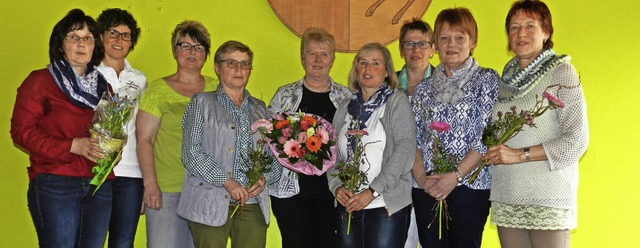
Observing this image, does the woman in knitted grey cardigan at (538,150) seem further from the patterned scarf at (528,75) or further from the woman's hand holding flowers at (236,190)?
the woman's hand holding flowers at (236,190)

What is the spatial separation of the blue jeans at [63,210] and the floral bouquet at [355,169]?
1101mm

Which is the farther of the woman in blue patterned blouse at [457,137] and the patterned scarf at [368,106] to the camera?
the patterned scarf at [368,106]

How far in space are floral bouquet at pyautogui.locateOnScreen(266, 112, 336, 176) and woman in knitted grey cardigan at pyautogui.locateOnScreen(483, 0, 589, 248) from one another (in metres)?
0.75

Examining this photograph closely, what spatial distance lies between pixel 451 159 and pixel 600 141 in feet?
5.63

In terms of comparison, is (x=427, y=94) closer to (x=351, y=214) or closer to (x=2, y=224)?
(x=351, y=214)

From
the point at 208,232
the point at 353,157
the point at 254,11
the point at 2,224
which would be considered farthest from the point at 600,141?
the point at 2,224

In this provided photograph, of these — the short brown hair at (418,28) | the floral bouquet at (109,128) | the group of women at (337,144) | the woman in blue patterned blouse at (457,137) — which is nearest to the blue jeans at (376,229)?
the group of women at (337,144)

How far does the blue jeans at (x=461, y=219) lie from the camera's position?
10.5 ft

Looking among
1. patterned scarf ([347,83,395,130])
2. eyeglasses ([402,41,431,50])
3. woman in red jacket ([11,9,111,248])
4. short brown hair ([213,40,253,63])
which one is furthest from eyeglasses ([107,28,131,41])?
eyeglasses ([402,41,431,50])

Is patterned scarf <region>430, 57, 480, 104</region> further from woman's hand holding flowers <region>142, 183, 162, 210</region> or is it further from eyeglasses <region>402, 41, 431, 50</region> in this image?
woman's hand holding flowers <region>142, 183, 162, 210</region>

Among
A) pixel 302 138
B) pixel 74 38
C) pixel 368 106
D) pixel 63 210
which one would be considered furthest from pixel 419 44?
pixel 63 210

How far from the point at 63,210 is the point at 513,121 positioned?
192 cm

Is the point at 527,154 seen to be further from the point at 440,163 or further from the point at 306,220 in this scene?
the point at 306,220

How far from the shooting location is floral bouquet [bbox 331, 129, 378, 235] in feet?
10.7
